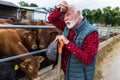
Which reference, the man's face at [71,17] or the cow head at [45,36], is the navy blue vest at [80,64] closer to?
the man's face at [71,17]

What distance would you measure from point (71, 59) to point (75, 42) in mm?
180

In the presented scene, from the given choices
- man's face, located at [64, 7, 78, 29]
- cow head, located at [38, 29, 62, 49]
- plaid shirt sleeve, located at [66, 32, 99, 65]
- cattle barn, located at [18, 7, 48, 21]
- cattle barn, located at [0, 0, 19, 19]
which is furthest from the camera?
cattle barn, located at [18, 7, 48, 21]

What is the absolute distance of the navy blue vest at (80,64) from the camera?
2.46 metres

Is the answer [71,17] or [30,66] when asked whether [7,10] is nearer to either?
[30,66]

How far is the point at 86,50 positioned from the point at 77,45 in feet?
0.40

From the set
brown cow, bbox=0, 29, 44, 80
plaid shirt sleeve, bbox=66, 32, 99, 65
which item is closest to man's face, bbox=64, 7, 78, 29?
plaid shirt sleeve, bbox=66, 32, 99, 65

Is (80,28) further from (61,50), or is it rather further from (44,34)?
(44,34)

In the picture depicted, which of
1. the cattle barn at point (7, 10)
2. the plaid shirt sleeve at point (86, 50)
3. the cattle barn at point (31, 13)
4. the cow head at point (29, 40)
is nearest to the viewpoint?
the plaid shirt sleeve at point (86, 50)

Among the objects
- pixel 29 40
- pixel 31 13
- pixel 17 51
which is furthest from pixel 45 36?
pixel 31 13

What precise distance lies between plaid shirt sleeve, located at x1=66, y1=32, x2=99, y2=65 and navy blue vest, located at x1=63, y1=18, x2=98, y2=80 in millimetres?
72

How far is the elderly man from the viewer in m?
2.36

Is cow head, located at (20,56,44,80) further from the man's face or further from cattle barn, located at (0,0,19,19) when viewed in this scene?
cattle barn, located at (0,0,19,19)

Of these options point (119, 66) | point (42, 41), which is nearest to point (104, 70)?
point (119, 66)

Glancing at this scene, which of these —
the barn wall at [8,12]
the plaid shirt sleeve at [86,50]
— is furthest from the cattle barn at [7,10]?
the plaid shirt sleeve at [86,50]
